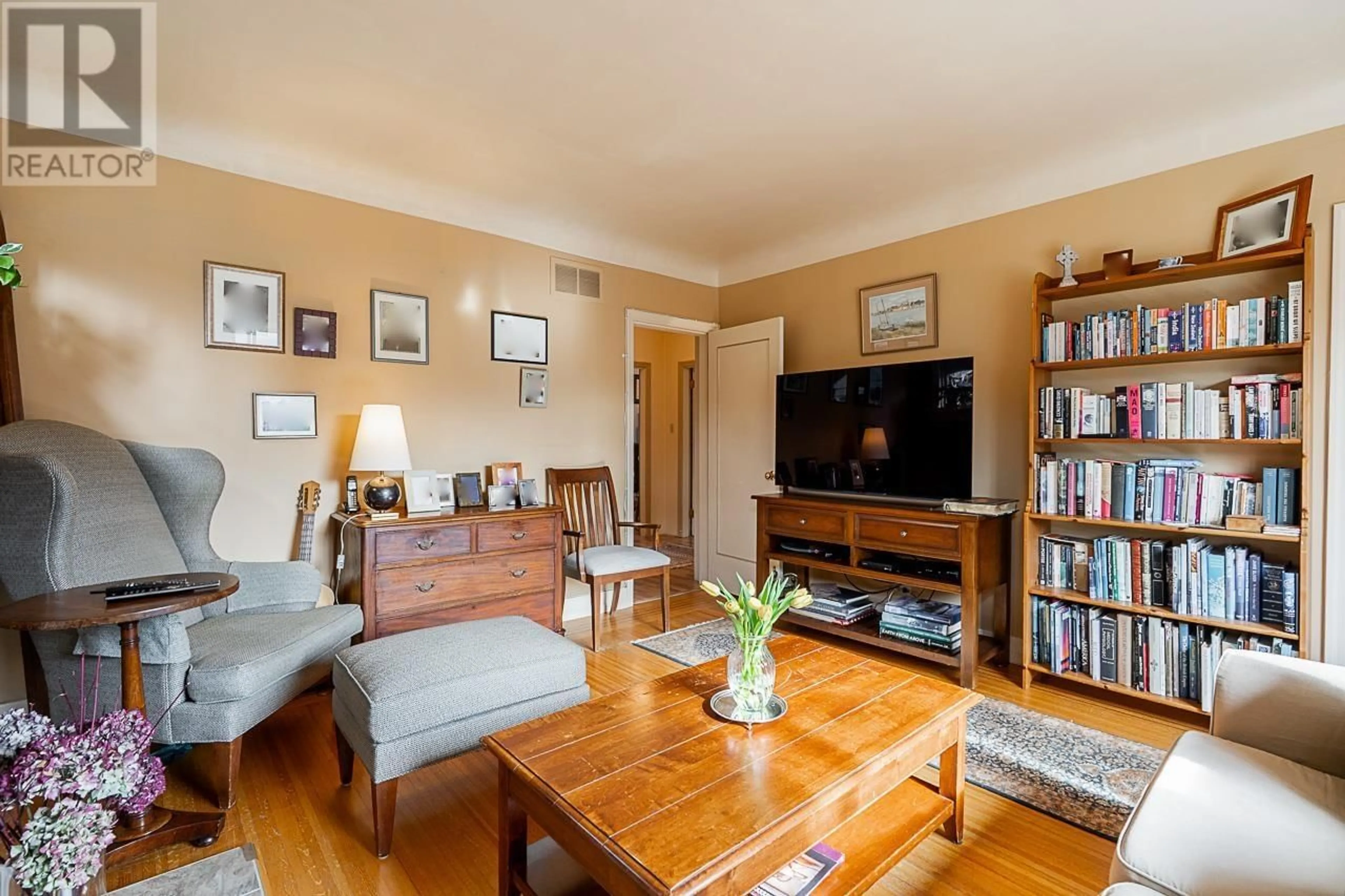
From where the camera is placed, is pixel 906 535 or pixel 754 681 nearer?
pixel 754 681

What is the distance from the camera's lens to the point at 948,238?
340cm

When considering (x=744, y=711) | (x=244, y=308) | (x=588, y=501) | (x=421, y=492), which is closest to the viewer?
(x=744, y=711)

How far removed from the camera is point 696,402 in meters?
4.92

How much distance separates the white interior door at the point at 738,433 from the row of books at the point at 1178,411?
67.6 inches

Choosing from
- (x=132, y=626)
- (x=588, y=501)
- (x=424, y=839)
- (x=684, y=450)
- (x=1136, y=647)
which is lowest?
(x=424, y=839)

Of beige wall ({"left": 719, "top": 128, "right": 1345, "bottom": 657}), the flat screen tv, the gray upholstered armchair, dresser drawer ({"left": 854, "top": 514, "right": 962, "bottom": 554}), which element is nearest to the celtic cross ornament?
beige wall ({"left": 719, "top": 128, "right": 1345, "bottom": 657})

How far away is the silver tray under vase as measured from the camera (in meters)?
1.54

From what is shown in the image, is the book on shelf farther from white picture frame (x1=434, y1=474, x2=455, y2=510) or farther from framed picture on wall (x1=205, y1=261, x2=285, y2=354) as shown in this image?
framed picture on wall (x1=205, y1=261, x2=285, y2=354)

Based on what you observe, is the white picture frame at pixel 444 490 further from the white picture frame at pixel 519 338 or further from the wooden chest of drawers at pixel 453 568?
the white picture frame at pixel 519 338

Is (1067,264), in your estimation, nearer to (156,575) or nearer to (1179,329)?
(1179,329)

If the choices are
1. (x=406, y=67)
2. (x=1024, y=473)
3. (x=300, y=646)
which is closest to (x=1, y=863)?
(x=300, y=646)

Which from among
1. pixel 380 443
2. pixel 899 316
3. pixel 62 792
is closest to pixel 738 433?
pixel 899 316

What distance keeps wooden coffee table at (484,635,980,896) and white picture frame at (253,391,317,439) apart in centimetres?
212

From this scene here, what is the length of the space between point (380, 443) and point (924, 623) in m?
2.79
